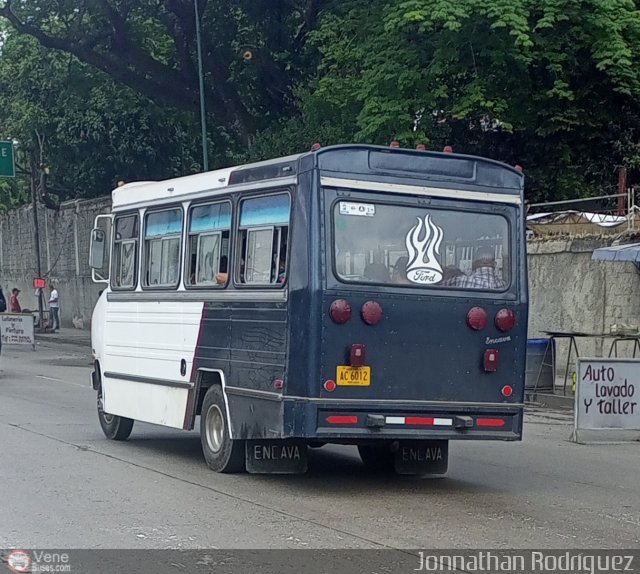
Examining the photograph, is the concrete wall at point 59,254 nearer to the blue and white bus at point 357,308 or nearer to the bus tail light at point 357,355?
the blue and white bus at point 357,308

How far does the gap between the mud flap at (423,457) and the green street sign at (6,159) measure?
1110 inches

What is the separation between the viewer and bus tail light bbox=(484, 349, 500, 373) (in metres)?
10.0

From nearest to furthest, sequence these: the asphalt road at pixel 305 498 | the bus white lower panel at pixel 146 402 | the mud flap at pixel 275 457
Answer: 1. the asphalt road at pixel 305 498
2. the mud flap at pixel 275 457
3. the bus white lower panel at pixel 146 402

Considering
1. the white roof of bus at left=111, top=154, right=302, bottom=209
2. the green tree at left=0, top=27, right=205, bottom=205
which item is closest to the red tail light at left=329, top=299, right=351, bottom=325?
the white roof of bus at left=111, top=154, right=302, bottom=209

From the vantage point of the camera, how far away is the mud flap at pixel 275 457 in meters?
10.4

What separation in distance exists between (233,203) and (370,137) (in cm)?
1600

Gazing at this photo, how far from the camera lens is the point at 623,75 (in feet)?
83.0

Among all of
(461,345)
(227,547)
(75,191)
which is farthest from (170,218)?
(75,191)

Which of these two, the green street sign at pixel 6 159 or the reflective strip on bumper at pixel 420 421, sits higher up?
the green street sign at pixel 6 159

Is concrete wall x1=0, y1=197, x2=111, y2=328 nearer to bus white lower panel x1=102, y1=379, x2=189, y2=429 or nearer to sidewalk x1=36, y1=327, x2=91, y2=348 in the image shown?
sidewalk x1=36, y1=327, x2=91, y2=348

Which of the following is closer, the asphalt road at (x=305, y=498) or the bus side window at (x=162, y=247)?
the asphalt road at (x=305, y=498)

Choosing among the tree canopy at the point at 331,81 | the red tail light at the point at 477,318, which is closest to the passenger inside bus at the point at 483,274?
the red tail light at the point at 477,318

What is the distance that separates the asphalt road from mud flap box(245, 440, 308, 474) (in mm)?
147

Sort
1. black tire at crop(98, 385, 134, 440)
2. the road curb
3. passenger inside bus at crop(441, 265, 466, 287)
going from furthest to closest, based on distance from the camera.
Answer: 1. the road curb
2. black tire at crop(98, 385, 134, 440)
3. passenger inside bus at crop(441, 265, 466, 287)
